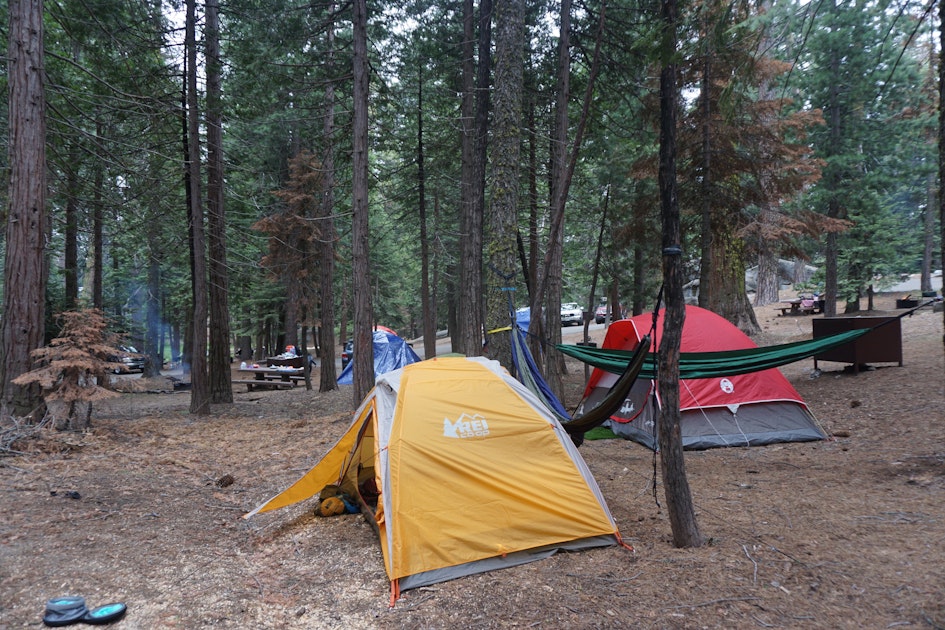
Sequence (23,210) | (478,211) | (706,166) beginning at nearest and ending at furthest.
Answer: (23,210) < (706,166) < (478,211)

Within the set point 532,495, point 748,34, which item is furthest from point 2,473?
point 748,34

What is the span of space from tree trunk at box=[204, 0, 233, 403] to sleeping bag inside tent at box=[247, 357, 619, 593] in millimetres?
7506

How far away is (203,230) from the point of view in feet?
33.0

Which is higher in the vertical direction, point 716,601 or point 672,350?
point 672,350

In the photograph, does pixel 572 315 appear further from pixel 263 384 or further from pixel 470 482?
pixel 470 482

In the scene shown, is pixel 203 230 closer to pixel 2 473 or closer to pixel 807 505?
pixel 2 473

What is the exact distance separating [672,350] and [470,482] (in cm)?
178

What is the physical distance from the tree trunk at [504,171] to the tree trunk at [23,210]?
18.8ft

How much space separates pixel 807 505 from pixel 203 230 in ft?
32.2

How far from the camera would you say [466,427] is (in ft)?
14.8

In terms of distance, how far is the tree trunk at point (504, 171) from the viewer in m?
8.14

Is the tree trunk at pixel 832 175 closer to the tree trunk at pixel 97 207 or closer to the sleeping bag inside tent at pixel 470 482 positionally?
the sleeping bag inside tent at pixel 470 482

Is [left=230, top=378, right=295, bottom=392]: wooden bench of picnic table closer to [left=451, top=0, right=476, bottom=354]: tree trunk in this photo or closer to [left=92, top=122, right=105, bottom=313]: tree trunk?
[left=92, top=122, right=105, bottom=313]: tree trunk

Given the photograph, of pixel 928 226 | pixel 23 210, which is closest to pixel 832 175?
pixel 928 226
